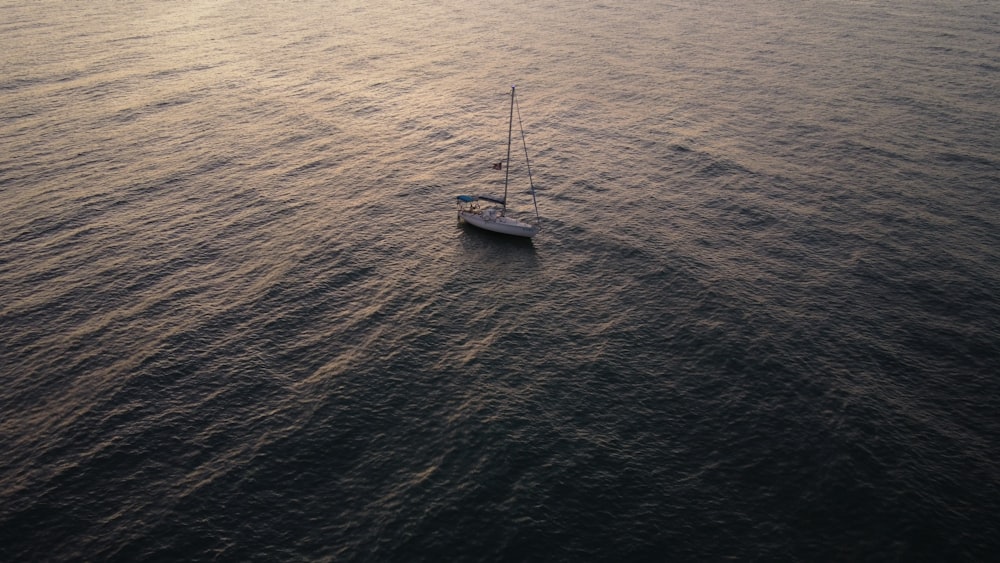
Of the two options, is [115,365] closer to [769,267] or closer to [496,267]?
[496,267]

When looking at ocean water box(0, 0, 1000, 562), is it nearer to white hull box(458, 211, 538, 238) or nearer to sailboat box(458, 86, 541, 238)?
white hull box(458, 211, 538, 238)

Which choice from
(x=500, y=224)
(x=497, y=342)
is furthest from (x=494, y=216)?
(x=497, y=342)

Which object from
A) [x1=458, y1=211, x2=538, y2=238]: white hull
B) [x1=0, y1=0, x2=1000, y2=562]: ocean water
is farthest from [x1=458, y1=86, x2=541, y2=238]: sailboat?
[x1=0, y1=0, x2=1000, y2=562]: ocean water

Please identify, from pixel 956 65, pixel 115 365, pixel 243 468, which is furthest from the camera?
pixel 956 65

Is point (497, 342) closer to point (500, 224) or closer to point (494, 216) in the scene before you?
point (500, 224)

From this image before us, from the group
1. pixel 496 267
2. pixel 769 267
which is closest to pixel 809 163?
pixel 769 267

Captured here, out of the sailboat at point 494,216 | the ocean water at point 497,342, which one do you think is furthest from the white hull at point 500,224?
the ocean water at point 497,342
